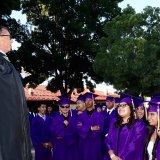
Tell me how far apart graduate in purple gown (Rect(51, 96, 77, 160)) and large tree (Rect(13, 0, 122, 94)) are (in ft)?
57.7

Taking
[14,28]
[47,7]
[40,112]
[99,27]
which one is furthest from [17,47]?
[40,112]

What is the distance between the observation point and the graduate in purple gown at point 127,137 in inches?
239

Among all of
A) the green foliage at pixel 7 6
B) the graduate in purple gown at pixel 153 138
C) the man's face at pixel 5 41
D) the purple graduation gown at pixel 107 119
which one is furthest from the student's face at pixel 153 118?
the green foliage at pixel 7 6

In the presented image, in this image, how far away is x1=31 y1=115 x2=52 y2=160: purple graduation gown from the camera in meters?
9.66

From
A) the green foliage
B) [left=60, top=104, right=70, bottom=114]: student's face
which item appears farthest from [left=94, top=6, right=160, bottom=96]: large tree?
[left=60, top=104, right=70, bottom=114]: student's face

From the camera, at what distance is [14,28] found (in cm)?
2594

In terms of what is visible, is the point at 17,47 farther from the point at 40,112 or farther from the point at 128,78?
the point at 40,112

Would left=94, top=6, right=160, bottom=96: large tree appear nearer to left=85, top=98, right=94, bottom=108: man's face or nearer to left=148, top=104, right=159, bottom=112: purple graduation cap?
left=85, top=98, right=94, bottom=108: man's face

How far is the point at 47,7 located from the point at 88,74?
5.59 meters

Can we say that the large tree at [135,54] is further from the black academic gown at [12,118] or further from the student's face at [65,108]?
the black academic gown at [12,118]

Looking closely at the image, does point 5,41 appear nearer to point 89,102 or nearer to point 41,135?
point 89,102

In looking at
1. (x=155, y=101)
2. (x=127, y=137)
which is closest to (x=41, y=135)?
(x=127, y=137)

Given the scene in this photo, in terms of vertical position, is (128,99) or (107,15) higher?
(107,15)

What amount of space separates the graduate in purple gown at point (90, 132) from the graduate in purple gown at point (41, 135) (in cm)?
85
